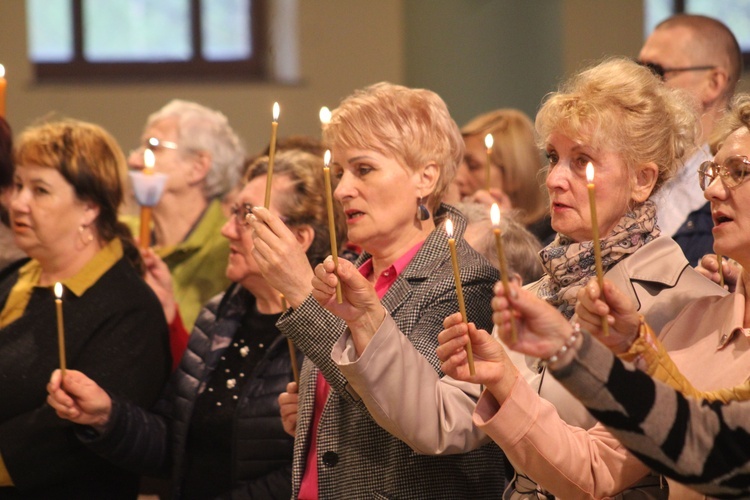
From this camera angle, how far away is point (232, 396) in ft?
9.19

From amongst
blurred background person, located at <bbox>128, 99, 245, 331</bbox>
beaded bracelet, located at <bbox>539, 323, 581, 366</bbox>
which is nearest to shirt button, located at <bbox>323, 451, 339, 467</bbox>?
beaded bracelet, located at <bbox>539, 323, 581, 366</bbox>

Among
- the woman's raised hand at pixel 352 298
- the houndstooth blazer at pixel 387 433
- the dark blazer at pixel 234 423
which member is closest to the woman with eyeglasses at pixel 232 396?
the dark blazer at pixel 234 423

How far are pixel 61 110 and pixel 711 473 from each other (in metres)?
5.33

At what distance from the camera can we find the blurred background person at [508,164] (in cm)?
405

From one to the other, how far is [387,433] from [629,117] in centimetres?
77

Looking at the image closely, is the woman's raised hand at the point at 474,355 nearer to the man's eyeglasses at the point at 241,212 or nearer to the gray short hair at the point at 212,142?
the man's eyeglasses at the point at 241,212

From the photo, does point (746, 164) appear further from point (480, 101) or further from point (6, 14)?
point (6, 14)

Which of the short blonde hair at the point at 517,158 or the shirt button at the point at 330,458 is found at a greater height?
the short blonde hair at the point at 517,158

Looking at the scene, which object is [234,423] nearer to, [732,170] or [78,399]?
[78,399]

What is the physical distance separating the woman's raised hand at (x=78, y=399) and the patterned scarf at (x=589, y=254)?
1203 millimetres

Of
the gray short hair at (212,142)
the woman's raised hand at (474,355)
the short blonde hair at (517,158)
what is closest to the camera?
the woman's raised hand at (474,355)

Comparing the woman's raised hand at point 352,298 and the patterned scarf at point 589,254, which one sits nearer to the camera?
the woman's raised hand at point 352,298

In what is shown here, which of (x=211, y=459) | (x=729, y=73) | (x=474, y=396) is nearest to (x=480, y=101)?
(x=729, y=73)

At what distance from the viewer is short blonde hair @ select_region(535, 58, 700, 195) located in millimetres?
2133
